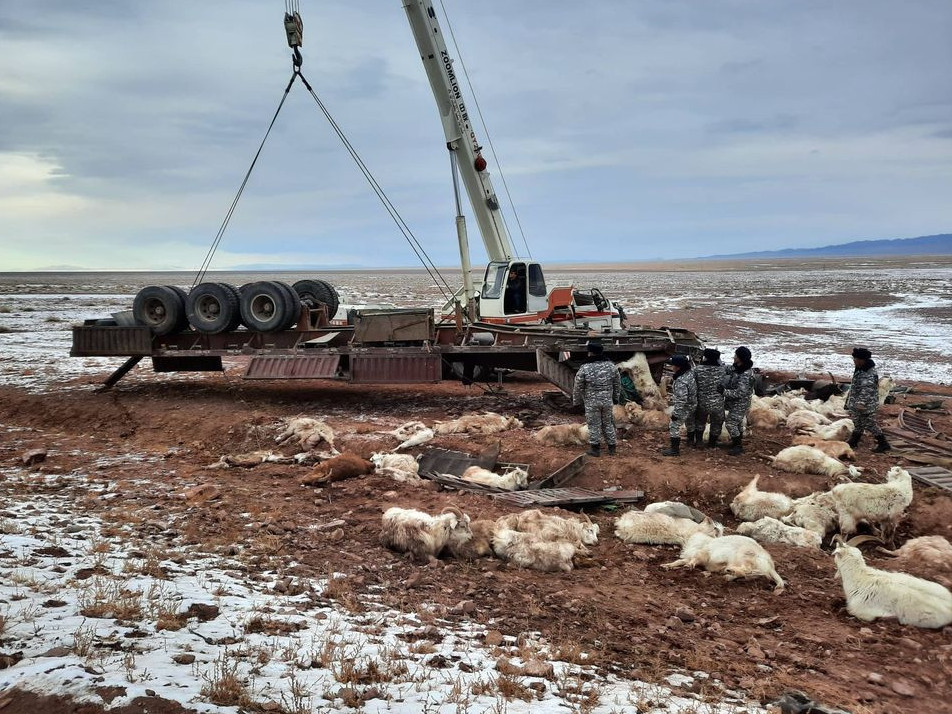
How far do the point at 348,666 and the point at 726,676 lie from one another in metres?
2.56

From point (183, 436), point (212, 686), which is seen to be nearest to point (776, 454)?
point (212, 686)

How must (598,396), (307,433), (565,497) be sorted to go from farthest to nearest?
(307,433) → (598,396) → (565,497)

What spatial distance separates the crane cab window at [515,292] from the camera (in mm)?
15328

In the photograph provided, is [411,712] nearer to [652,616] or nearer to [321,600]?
[321,600]

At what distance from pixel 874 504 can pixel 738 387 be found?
274cm

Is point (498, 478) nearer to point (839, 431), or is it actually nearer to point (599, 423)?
point (599, 423)

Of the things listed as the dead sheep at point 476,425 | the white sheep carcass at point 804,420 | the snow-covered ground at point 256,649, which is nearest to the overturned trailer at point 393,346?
the dead sheep at point 476,425

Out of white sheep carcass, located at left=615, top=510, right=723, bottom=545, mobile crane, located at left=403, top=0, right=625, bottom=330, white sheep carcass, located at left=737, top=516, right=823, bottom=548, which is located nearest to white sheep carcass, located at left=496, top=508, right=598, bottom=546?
white sheep carcass, located at left=615, top=510, right=723, bottom=545

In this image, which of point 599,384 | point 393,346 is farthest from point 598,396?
point 393,346

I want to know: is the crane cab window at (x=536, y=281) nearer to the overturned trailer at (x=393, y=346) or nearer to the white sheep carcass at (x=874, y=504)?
the overturned trailer at (x=393, y=346)

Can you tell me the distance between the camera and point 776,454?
32.7 ft

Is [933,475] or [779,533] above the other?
[933,475]

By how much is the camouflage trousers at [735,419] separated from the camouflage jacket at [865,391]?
154 centimetres

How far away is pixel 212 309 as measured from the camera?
48.3ft
